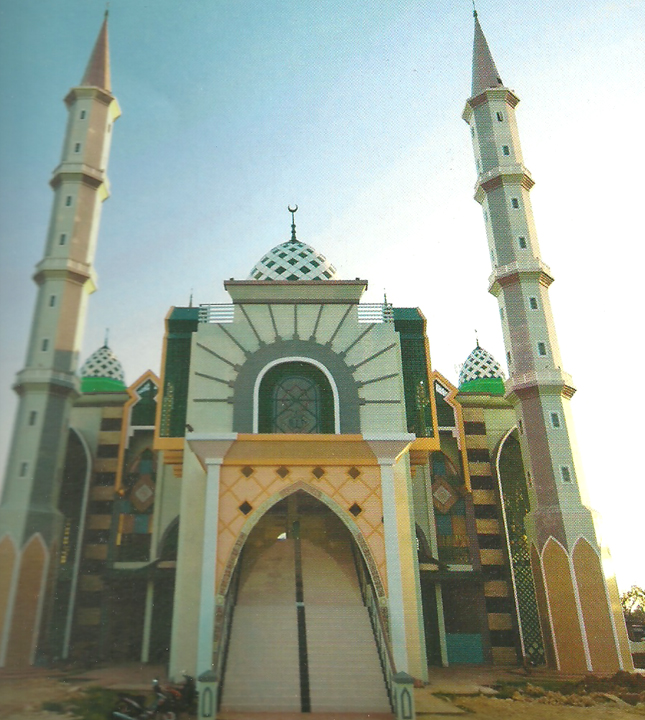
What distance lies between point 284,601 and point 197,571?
162 centimetres

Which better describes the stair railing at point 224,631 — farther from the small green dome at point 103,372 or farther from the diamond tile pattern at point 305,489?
the small green dome at point 103,372

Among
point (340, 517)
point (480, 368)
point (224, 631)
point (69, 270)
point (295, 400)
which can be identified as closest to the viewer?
point (224, 631)

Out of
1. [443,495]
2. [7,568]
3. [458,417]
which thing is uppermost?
[458,417]

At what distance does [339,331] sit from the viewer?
12672mm

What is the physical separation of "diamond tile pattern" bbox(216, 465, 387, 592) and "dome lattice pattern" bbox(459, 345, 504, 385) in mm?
9388

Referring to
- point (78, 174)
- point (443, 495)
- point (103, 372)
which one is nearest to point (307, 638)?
point (443, 495)

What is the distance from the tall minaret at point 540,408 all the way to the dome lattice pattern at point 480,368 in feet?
13.7

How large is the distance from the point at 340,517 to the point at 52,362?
17.4ft

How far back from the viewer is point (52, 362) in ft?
32.8

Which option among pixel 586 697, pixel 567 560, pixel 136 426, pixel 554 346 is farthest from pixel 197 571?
pixel 554 346

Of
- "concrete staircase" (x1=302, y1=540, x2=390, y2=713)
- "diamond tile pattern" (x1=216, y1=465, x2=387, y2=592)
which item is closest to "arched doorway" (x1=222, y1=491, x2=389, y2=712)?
"concrete staircase" (x1=302, y1=540, x2=390, y2=713)

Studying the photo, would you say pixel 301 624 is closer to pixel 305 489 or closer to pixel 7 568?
pixel 305 489

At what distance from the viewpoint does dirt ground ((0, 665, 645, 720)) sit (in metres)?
7.92

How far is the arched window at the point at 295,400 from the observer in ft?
39.1
